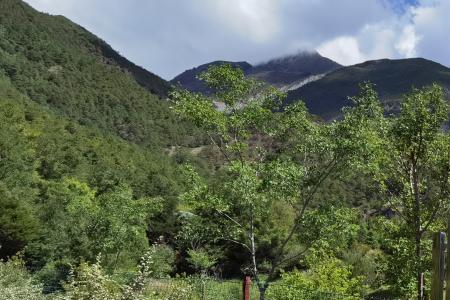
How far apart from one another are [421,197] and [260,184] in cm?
408

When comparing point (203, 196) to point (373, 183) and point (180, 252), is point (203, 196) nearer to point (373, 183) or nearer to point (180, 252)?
point (373, 183)

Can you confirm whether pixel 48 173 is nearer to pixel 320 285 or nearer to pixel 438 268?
pixel 320 285

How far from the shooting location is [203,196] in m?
11.5

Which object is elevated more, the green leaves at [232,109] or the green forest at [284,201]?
the green leaves at [232,109]

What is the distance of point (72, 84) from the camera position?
138m

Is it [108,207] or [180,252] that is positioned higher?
[108,207]

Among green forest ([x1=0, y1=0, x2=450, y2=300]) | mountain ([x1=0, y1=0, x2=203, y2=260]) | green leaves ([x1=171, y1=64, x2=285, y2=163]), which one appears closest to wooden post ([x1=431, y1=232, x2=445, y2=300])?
green forest ([x1=0, y1=0, x2=450, y2=300])

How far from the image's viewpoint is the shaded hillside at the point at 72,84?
12181cm

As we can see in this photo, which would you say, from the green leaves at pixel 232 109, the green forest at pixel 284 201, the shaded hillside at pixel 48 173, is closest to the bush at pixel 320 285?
the green forest at pixel 284 201

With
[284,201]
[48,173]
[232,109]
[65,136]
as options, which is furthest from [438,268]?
[65,136]

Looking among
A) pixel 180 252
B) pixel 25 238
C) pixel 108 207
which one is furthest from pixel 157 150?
pixel 108 207

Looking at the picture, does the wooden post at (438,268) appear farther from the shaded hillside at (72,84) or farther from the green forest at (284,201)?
the shaded hillside at (72,84)

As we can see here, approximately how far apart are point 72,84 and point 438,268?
14298 cm

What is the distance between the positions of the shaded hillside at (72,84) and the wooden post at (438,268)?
115 metres
